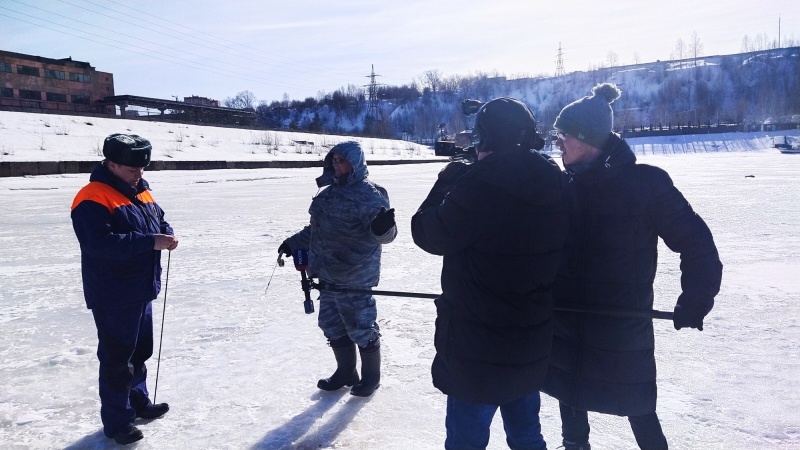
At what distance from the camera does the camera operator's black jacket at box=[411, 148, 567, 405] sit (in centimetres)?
198

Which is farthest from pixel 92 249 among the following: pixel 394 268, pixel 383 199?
pixel 394 268

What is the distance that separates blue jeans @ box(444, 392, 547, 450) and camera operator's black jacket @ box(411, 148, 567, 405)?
9cm

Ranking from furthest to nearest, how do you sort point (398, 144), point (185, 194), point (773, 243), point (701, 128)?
point (701, 128)
point (398, 144)
point (185, 194)
point (773, 243)

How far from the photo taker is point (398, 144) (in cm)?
5350

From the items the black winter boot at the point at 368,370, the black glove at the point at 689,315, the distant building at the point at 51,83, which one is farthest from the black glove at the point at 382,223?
the distant building at the point at 51,83

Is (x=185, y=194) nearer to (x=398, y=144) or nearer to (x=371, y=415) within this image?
(x=371, y=415)

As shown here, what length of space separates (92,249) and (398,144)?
169 feet

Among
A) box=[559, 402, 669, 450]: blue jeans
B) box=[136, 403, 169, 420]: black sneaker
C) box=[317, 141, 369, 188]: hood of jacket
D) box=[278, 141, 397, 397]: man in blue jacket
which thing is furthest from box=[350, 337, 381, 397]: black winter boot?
box=[559, 402, 669, 450]: blue jeans

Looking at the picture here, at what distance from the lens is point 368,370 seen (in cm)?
358

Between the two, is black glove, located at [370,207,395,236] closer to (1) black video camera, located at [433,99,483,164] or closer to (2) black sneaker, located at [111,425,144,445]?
(1) black video camera, located at [433,99,483,164]

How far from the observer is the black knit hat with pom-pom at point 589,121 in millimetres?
2373

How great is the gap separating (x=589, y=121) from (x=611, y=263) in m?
0.62

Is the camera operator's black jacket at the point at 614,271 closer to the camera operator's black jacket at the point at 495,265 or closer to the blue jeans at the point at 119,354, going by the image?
the camera operator's black jacket at the point at 495,265

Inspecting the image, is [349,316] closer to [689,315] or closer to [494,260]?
[494,260]
